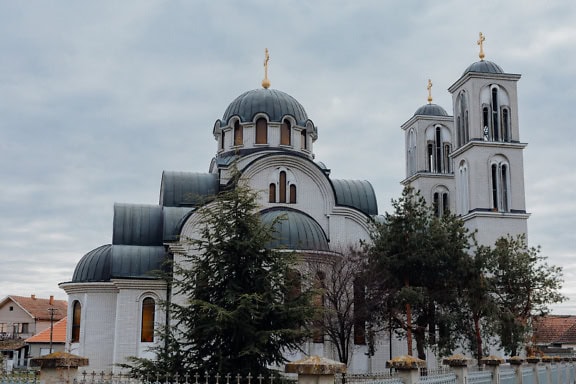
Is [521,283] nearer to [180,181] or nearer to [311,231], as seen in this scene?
[311,231]

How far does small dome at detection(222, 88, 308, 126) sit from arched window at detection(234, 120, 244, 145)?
0.42 metres

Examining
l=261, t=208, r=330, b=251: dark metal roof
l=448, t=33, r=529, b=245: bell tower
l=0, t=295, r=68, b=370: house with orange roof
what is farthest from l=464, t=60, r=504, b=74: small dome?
l=0, t=295, r=68, b=370: house with orange roof

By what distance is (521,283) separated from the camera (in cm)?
2711

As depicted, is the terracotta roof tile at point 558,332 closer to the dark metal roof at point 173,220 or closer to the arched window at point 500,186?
the arched window at point 500,186

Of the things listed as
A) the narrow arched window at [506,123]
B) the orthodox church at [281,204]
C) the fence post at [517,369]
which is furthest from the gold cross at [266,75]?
the fence post at [517,369]

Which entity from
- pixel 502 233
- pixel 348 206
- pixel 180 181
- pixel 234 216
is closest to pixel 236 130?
pixel 180 181

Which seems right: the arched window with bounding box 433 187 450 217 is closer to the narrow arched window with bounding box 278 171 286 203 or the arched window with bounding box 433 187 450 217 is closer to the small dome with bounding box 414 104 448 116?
the small dome with bounding box 414 104 448 116

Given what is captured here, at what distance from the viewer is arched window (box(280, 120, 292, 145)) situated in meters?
32.3

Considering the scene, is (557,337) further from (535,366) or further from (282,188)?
(535,366)

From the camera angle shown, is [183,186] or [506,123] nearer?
[183,186]

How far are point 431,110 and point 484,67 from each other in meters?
7.90

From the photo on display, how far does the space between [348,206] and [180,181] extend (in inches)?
291

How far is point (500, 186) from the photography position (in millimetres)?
32500

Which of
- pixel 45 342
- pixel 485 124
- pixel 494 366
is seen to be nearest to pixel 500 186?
pixel 485 124
